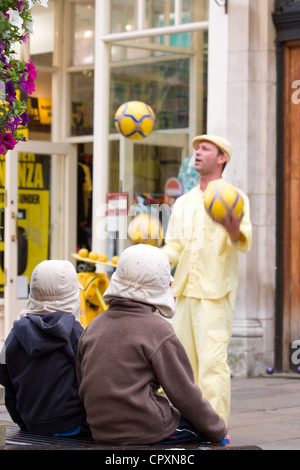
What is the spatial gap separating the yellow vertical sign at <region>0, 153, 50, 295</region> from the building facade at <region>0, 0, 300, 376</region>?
1cm

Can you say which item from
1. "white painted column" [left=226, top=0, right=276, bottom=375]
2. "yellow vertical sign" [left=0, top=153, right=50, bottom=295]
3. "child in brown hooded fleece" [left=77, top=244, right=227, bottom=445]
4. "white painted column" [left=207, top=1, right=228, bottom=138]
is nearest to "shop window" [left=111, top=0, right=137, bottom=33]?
"white painted column" [left=207, top=1, right=228, bottom=138]

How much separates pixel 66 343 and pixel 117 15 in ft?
23.8

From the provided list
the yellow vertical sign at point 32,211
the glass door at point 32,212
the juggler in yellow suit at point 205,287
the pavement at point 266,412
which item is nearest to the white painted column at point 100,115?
the glass door at point 32,212

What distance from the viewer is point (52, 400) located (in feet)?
15.6

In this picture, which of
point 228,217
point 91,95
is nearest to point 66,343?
point 228,217

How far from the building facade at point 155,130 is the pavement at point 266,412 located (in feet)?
1.56

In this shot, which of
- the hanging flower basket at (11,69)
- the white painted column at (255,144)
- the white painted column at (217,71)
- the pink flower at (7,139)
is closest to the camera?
the hanging flower basket at (11,69)

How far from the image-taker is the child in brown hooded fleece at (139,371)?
170 inches

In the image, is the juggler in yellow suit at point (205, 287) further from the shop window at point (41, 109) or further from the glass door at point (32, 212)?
the shop window at point (41, 109)

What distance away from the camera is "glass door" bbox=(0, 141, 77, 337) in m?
11.9

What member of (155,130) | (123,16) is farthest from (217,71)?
(123,16)

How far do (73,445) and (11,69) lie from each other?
174cm

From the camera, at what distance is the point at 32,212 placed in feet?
41.1
